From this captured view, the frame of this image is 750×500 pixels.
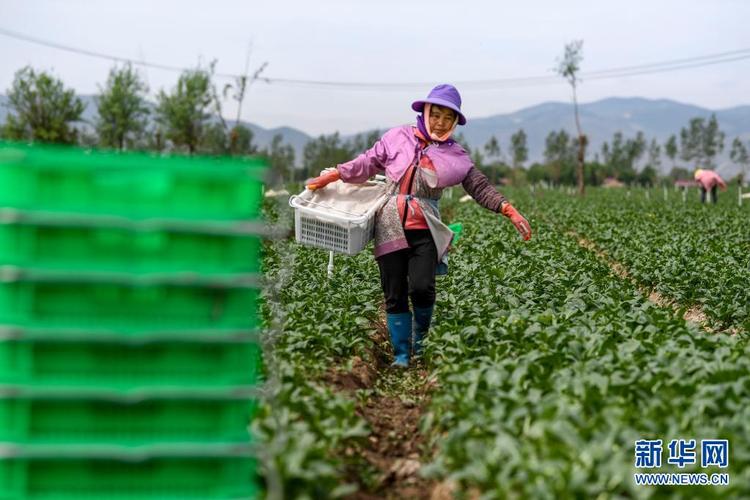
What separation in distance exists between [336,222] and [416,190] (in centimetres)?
65

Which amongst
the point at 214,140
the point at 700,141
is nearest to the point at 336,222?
the point at 214,140

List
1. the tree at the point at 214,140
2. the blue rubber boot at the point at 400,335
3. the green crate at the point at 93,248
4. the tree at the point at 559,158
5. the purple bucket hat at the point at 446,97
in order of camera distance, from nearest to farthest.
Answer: the green crate at the point at 93,248, the purple bucket hat at the point at 446,97, the blue rubber boot at the point at 400,335, the tree at the point at 214,140, the tree at the point at 559,158

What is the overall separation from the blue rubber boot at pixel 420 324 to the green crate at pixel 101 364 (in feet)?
11.2

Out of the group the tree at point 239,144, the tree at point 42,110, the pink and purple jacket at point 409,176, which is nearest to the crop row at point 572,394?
the pink and purple jacket at point 409,176

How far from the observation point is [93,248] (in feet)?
10.1

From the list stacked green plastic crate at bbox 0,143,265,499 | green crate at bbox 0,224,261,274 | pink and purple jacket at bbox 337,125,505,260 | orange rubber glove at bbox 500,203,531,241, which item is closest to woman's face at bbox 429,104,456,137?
pink and purple jacket at bbox 337,125,505,260

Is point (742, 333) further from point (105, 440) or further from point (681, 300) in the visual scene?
point (105, 440)

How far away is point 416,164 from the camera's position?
20.2 ft

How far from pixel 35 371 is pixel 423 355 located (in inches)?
137

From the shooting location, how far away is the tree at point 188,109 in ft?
155

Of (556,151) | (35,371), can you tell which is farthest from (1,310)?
(556,151)

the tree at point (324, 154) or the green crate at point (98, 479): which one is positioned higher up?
the tree at point (324, 154)

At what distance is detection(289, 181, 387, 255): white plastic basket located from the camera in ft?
19.6

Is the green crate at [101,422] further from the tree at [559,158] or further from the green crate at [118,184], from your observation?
the tree at [559,158]
